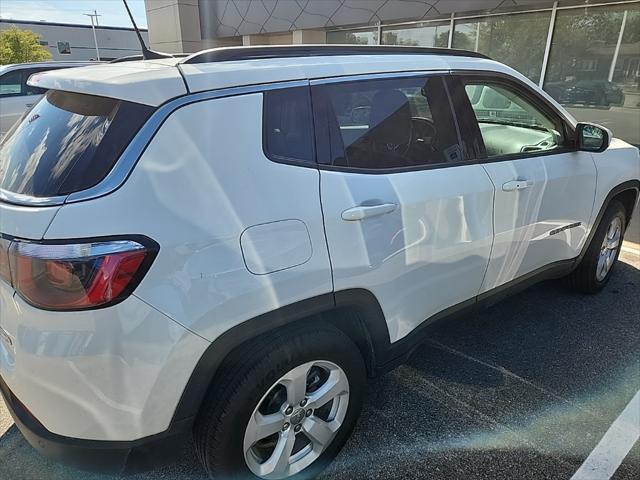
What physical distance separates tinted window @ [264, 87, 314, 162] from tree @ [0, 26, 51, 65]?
34.0 meters

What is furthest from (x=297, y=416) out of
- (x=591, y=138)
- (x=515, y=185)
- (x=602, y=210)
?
(x=602, y=210)

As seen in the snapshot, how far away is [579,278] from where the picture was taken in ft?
12.4

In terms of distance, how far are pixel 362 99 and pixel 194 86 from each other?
799 mm

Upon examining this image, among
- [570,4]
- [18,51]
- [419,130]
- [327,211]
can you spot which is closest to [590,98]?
[570,4]

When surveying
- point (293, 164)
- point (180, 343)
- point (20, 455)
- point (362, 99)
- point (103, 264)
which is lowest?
point (20, 455)

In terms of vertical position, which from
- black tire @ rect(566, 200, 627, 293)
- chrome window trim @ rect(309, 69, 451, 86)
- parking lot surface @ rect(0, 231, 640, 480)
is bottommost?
parking lot surface @ rect(0, 231, 640, 480)

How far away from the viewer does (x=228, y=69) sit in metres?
1.77

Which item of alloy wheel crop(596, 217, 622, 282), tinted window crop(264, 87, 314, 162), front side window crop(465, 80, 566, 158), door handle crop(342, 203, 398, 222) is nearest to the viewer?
tinted window crop(264, 87, 314, 162)

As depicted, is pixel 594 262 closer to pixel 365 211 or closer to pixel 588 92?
pixel 365 211

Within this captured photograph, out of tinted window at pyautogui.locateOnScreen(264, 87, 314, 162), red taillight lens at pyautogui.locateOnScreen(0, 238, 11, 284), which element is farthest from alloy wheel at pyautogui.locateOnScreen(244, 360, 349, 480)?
red taillight lens at pyautogui.locateOnScreen(0, 238, 11, 284)

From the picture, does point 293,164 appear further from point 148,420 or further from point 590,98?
point 590,98

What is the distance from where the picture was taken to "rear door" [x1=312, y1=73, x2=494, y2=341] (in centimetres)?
195

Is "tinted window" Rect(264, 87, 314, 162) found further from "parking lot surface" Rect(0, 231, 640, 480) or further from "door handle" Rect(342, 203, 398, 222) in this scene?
"parking lot surface" Rect(0, 231, 640, 480)

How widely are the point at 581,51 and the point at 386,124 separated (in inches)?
323
